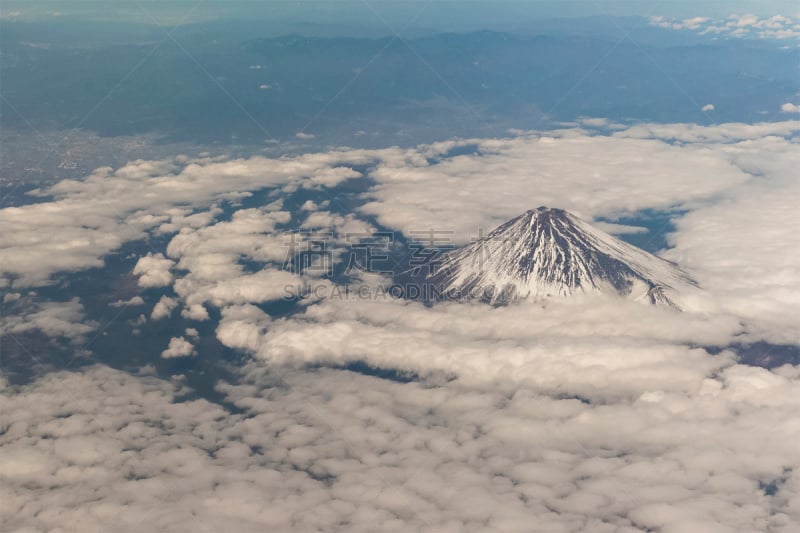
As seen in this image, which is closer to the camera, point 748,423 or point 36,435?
point 748,423

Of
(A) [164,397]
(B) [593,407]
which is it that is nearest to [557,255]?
(B) [593,407]

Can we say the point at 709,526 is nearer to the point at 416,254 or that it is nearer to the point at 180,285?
the point at 416,254

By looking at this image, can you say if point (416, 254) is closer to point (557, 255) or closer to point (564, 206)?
point (557, 255)

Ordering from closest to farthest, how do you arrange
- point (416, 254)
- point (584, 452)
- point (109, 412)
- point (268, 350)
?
point (584, 452)
point (109, 412)
point (268, 350)
point (416, 254)

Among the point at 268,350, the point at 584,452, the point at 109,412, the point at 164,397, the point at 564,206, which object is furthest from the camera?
the point at 564,206

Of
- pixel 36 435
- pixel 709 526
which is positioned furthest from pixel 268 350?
pixel 709 526

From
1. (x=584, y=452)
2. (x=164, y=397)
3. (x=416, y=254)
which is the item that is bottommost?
(x=164, y=397)

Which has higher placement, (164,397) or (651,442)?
(651,442)
